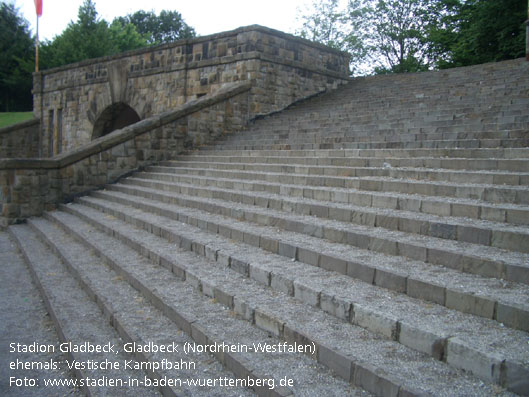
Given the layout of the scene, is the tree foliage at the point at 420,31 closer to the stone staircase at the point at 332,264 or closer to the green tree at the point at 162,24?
the stone staircase at the point at 332,264

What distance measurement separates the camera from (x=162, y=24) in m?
51.0

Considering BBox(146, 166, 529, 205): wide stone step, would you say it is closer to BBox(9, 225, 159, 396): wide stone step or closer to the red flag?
BBox(9, 225, 159, 396): wide stone step

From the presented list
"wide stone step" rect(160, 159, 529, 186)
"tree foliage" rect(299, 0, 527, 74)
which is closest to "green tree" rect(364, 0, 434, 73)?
"tree foliage" rect(299, 0, 527, 74)

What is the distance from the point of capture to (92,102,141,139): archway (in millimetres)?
20141

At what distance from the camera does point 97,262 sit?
6.02 meters

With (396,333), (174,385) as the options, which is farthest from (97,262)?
(396,333)

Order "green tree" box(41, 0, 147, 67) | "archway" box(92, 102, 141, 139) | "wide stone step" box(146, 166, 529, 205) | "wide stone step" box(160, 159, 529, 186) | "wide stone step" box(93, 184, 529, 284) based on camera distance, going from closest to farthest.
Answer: "wide stone step" box(93, 184, 529, 284) < "wide stone step" box(146, 166, 529, 205) < "wide stone step" box(160, 159, 529, 186) < "archway" box(92, 102, 141, 139) < "green tree" box(41, 0, 147, 67)

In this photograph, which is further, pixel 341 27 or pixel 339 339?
pixel 341 27

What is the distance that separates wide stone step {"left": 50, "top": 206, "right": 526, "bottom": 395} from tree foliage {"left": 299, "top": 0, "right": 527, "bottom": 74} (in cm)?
1725

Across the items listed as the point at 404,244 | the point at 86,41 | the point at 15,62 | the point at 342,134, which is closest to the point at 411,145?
the point at 342,134

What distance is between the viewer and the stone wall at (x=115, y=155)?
32.7 ft

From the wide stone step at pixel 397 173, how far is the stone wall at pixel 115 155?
3.21 meters

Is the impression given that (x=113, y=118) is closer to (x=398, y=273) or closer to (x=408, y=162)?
(x=408, y=162)

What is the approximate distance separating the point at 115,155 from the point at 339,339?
970cm
